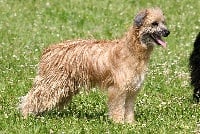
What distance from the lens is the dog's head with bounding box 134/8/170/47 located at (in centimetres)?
910

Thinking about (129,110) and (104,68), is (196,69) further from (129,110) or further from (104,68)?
(104,68)

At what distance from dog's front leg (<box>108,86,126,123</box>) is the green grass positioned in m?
0.16

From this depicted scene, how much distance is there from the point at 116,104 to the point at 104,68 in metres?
0.52

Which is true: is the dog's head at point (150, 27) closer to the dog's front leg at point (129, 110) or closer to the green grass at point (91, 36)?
the dog's front leg at point (129, 110)

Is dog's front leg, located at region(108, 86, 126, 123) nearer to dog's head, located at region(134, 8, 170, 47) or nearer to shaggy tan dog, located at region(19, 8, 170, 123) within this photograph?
shaggy tan dog, located at region(19, 8, 170, 123)

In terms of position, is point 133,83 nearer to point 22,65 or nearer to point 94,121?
point 94,121

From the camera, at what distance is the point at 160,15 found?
9203 mm

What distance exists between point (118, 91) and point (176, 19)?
931cm

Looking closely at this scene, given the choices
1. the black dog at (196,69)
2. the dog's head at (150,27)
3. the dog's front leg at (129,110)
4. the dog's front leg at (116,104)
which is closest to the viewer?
the dog's head at (150,27)

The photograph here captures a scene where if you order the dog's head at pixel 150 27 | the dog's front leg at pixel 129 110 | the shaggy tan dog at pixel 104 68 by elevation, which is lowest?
the dog's front leg at pixel 129 110

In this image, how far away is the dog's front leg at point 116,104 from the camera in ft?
30.3

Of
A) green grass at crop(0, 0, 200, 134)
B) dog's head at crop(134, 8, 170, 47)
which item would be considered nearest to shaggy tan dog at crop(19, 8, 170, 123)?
dog's head at crop(134, 8, 170, 47)

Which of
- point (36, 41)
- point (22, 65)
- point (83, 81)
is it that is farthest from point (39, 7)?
point (83, 81)

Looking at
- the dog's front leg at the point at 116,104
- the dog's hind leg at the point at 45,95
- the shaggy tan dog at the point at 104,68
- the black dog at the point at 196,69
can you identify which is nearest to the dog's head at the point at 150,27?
the shaggy tan dog at the point at 104,68
